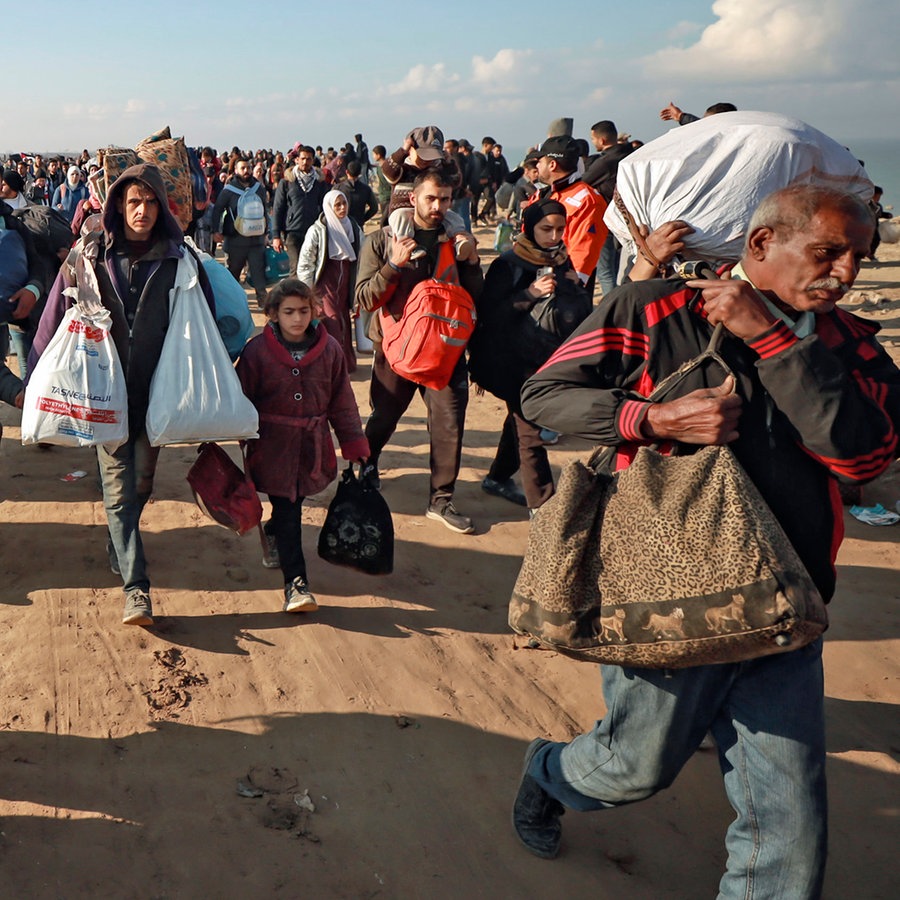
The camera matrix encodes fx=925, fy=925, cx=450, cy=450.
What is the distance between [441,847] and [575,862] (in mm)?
457

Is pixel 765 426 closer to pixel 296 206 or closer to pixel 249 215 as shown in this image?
pixel 296 206

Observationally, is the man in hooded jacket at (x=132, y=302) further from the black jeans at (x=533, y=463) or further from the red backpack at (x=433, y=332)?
the black jeans at (x=533, y=463)

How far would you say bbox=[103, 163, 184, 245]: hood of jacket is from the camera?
412 cm

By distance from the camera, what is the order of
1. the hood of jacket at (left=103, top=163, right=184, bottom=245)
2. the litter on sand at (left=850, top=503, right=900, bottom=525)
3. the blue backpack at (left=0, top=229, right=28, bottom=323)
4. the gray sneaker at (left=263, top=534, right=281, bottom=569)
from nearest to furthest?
1. the hood of jacket at (left=103, top=163, right=184, bottom=245)
2. the gray sneaker at (left=263, top=534, right=281, bottom=569)
3. the blue backpack at (left=0, top=229, right=28, bottom=323)
4. the litter on sand at (left=850, top=503, right=900, bottom=525)

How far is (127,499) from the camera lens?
14.4 ft

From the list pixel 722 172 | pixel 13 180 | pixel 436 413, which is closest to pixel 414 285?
pixel 436 413

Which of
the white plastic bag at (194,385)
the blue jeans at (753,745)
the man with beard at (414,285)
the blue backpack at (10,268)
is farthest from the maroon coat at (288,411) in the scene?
the blue jeans at (753,745)

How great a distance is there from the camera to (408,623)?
4688 millimetres

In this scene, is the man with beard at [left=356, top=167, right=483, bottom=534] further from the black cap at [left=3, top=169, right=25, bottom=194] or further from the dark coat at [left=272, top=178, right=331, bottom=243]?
the dark coat at [left=272, top=178, right=331, bottom=243]

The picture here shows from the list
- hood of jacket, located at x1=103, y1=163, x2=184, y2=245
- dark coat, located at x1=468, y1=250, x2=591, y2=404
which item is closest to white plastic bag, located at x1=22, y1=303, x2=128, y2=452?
hood of jacket, located at x1=103, y1=163, x2=184, y2=245

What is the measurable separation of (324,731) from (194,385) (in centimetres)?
161

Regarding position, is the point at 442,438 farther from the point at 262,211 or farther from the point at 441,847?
the point at 262,211

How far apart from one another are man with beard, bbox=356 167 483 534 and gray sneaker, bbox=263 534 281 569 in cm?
106

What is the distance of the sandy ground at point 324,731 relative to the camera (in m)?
3.06
